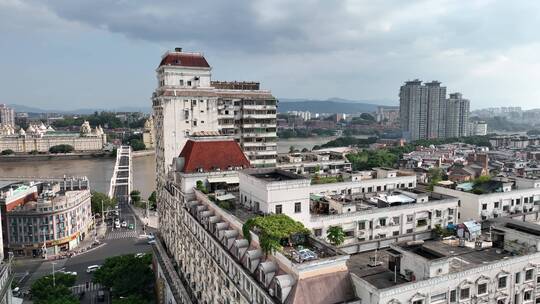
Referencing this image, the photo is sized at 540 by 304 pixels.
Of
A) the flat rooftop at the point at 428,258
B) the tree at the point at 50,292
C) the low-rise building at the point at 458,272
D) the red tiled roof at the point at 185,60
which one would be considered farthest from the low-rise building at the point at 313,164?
the low-rise building at the point at 458,272

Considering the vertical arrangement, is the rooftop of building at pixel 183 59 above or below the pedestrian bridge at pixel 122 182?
above

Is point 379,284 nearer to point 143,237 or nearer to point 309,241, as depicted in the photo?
point 309,241

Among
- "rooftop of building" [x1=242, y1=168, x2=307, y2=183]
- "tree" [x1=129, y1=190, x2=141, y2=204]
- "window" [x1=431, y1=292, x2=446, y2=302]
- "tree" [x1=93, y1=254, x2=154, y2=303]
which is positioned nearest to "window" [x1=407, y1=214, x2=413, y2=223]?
"rooftop of building" [x1=242, y1=168, x2=307, y2=183]

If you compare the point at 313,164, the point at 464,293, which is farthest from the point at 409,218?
the point at 313,164

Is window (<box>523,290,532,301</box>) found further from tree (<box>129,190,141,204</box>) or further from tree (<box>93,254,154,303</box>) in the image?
tree (<box>129,190,141,204</box>)

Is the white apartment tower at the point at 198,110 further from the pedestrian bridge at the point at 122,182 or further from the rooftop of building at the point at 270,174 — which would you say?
the pedestrian bridge at the point at 122,182

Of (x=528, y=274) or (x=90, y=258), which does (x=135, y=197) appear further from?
(x=528, y=274)

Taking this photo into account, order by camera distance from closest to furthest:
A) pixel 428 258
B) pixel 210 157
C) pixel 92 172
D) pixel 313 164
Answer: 1. pixel 428 258
2. pixel 210 157
3. pixel 313 164
4. pixel 92 172
